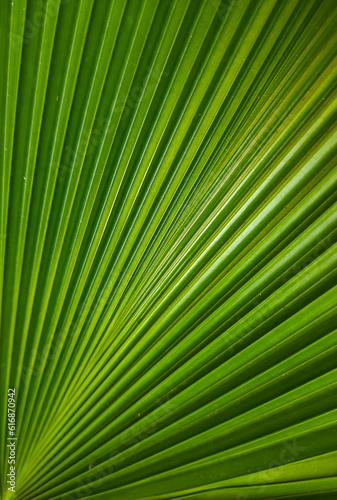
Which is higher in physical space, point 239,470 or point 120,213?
point 120,213

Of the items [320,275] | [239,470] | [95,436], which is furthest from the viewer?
[95,436]

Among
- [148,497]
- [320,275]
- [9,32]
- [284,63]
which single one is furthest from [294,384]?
[9,32]

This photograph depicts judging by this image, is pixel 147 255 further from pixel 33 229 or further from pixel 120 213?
pixel 33 229

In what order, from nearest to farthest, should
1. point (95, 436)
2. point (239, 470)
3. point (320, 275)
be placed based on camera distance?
point (320, 275) < point (239, 470) < point (95, 436)

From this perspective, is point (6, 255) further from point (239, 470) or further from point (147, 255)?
point (239, 470)

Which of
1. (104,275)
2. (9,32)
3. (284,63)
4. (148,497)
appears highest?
(9,32)

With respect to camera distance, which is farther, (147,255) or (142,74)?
(147,255)
